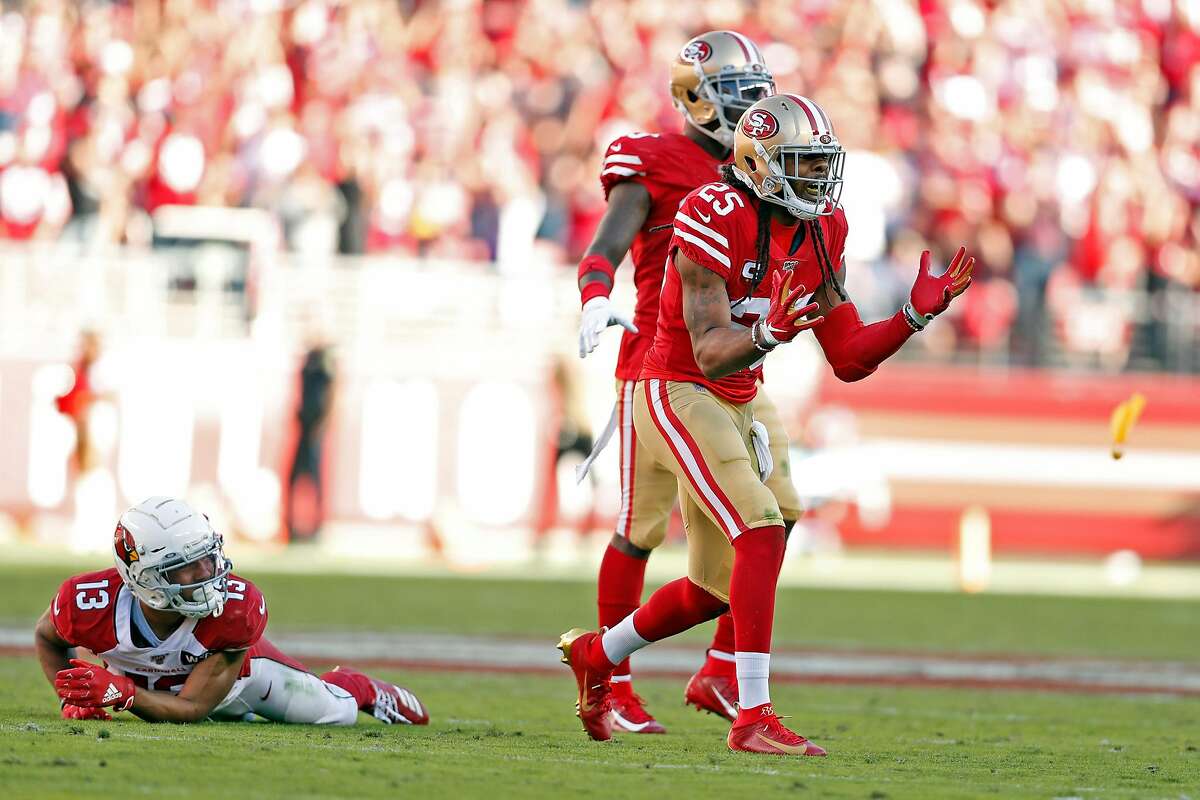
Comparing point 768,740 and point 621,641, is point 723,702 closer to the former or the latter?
point 621,641

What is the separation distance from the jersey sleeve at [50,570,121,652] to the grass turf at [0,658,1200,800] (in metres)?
0.24

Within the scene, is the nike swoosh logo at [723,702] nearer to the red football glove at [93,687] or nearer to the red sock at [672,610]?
the red sock at [672,610]

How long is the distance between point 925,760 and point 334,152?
13.4 metres

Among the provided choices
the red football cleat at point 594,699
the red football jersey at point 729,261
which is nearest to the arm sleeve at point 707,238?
the red football jersey at point 729,261

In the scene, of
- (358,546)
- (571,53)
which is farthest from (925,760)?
(571,53)

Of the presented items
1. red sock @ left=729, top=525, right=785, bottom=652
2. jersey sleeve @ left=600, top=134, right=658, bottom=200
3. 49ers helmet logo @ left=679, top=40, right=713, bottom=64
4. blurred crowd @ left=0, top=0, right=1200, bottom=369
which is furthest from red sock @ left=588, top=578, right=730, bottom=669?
blurred crowd @ left=0, top=0, right=1200, bottom=369

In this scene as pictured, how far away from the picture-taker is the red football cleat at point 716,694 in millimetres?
6363

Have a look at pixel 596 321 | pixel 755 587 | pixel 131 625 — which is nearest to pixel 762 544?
pixel 755 587

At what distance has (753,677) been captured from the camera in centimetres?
533

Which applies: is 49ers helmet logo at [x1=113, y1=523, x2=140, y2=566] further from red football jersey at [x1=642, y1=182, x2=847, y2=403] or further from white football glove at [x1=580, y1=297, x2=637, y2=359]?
red football jersey at [x1=642, y1=182, x2=847, y2=403]

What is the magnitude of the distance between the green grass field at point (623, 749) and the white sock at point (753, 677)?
19cm

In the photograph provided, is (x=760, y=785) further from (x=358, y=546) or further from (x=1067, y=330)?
(x=1067, y=330)

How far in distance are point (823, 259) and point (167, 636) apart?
2187 millimetres

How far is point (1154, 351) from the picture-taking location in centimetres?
1877
